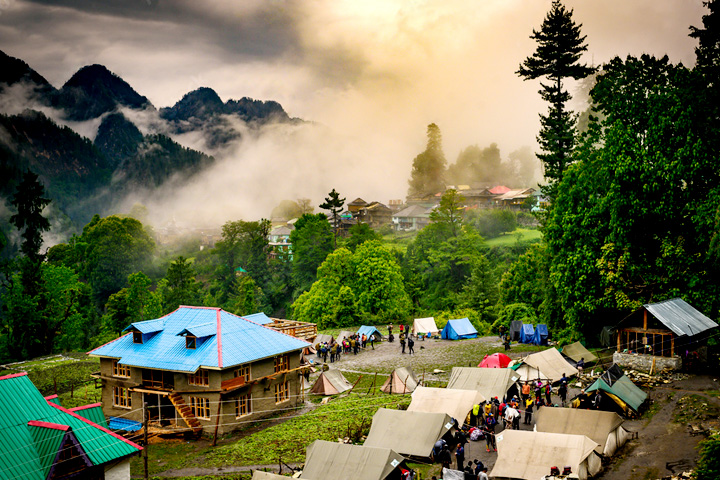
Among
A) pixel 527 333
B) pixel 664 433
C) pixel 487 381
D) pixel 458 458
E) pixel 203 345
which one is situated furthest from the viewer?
pixel 527 333

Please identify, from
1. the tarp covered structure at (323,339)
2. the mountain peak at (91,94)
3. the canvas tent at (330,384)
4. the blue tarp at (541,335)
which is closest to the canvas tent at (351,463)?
the canvas tent at (330,384)

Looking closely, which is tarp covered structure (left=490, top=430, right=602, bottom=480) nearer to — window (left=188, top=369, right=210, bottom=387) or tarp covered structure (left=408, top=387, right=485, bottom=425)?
tarp covered structure (left=408, top=387, right=485, bottom=425)

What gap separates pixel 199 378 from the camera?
34.6 m

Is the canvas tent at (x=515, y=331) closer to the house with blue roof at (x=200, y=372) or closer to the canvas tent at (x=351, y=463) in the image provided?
the house with blue roof at (x=200, y=372)

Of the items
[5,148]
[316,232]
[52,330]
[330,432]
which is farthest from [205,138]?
[330,432]

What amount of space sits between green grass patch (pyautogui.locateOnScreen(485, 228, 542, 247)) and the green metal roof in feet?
259

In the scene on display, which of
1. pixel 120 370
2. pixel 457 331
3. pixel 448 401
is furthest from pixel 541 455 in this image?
pixel 457 331

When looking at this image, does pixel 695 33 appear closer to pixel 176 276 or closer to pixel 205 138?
pixel 176 276

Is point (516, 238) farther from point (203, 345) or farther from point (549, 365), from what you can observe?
point (203, 345)

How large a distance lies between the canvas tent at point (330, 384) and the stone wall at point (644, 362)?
1802 cm

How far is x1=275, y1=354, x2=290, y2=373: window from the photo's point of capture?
38.1 meters

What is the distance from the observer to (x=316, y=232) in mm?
98438

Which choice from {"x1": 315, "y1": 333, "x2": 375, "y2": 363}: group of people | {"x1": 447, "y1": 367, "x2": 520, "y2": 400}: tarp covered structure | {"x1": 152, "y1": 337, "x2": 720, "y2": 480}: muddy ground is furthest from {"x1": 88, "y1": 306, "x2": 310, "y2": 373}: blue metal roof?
{"x1": 315, "y1": 333, "x2": 375, "y2": 363}: group of people

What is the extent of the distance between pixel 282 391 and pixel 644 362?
22943 mm
